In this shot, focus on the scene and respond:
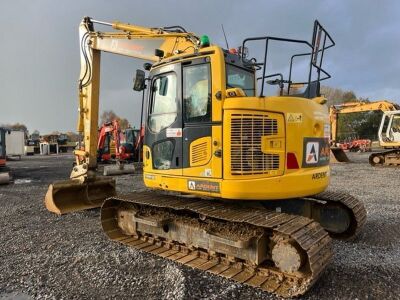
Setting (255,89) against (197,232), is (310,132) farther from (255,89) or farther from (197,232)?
(197,232)

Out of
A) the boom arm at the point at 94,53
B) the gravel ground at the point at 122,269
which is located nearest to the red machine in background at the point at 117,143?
the boom arm at the point at 94,53

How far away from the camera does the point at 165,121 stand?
584cm

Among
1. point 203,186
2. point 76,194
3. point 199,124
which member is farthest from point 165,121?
point 76,194

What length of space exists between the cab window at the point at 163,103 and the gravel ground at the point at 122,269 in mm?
2058

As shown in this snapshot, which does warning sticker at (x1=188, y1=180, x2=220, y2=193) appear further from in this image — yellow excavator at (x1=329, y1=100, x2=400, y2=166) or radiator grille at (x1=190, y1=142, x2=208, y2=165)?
yellow excavator at (x1=329, y1=100, x2=400, y2=166)

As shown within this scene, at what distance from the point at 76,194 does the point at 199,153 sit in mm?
4504

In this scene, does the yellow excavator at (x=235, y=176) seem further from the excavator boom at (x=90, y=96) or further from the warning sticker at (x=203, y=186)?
the excavator boom at (x=90, y=96)

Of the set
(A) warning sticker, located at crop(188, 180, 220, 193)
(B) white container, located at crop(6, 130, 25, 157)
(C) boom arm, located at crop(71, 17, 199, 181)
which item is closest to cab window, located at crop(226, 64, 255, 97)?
(A) warning sticker, located at crop(188, 180, 220, 193)

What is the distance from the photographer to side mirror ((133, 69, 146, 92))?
6105 millimetres

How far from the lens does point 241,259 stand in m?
5.01

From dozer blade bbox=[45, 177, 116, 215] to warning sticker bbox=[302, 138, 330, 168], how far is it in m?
5.34

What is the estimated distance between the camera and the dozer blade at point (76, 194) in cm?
824

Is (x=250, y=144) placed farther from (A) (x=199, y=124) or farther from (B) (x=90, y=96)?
(B) (x=90, y=96)

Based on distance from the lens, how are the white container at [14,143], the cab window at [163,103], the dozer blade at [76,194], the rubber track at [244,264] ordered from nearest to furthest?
the rubber track at [244,264] < the cab window at [163,103] < the dozer blade at [76,194] < the white container at [14,143]
